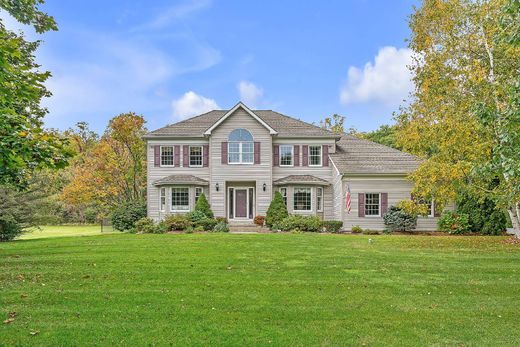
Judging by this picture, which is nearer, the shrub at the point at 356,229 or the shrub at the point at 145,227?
the shrub at the point at 145,227

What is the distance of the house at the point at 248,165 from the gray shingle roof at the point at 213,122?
0.22 ft

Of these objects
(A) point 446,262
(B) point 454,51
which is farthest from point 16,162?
(B) point 454,51

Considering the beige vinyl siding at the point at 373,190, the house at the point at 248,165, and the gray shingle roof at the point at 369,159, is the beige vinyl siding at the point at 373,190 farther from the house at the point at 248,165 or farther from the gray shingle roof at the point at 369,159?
the house at the point at 248,165

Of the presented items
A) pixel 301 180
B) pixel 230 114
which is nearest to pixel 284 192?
pixel 301 180

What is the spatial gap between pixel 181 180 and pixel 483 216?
58.0 feet

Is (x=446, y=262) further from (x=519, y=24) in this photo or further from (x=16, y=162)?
(x=16, y=162)

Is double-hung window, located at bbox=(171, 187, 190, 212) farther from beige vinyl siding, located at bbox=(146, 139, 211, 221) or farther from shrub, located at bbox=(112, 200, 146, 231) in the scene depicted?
shrub, located at bbox=(112, 200, 146, 231)

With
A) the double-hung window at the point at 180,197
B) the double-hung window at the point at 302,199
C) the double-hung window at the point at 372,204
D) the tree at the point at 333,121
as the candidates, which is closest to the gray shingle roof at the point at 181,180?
the double-hung window at the point at 180,197

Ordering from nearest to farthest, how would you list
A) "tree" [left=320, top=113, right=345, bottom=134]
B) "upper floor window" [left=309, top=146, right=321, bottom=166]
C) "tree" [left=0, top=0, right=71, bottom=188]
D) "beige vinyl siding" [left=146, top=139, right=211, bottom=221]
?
1. "tree" [left=0, top=0, right=71, bottom=188]
2. "beige vinyl siding" [left=146, top=139, right=211, bottom=221]
3. "upper floor window" [left=309, top=146, right=321, bottom=166]
4. "tree" [left=320, top=113, right=345, bottom=134]

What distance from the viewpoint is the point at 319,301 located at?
24.4 feet

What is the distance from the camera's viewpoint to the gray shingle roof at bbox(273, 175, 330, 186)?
89.1 ft

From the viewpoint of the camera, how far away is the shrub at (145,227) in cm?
2381

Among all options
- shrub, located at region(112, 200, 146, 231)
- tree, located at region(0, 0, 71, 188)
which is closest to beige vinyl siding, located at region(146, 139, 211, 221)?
shrub, located at region(112, 200, 146, 231)

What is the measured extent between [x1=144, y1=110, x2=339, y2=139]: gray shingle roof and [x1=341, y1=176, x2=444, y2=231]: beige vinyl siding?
13.6ft
